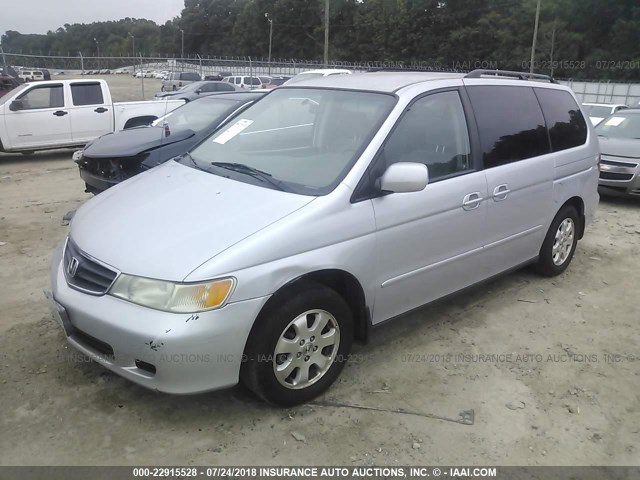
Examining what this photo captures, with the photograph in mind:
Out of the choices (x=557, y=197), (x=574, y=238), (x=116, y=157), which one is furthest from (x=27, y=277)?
(x=574, y=238)

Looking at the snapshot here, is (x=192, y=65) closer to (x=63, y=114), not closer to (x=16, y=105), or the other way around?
(x=63, y=114)

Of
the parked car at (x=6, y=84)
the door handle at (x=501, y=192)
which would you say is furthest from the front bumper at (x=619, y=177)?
the parked car at (x=6, y=84)

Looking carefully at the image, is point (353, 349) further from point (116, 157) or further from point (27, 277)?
point (116, 157)

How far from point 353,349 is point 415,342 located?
465 mm

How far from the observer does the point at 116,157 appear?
6.16 m

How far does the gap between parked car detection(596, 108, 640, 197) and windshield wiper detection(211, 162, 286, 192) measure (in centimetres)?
687

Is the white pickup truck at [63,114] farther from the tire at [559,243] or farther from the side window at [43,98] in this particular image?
the tire at [559,243]

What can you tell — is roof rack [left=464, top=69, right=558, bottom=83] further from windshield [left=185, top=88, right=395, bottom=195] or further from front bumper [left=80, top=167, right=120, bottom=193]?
front bumper [left=80, top=167, right=120, bottom=193]

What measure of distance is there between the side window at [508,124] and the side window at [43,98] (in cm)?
988

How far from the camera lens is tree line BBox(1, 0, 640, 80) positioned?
194ft

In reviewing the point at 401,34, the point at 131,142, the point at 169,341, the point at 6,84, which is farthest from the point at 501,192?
the point at 401,34

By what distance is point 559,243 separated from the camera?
4.95 metres

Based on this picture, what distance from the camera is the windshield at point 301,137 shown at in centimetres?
318

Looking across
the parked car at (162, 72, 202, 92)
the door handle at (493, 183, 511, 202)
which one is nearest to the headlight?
the door handle at (493, 183, 511, 202)
